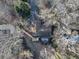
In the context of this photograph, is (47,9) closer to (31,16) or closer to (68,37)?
(31,16)

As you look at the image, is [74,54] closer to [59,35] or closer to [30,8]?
[59,35]

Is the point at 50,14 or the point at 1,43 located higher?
the point at 50,14

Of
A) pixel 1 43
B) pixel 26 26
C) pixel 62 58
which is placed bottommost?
pixel 62 58

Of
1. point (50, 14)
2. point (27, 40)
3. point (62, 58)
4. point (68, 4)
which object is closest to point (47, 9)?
point (50, 14)

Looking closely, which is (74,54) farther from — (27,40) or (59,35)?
(27,40)

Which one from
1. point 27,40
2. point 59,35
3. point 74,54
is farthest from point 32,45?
point 74,54

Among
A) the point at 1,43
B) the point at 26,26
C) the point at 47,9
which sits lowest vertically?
the point at 1,43

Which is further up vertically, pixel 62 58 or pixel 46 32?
pixel 46 32

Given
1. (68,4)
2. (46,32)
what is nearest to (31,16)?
(46,32)
